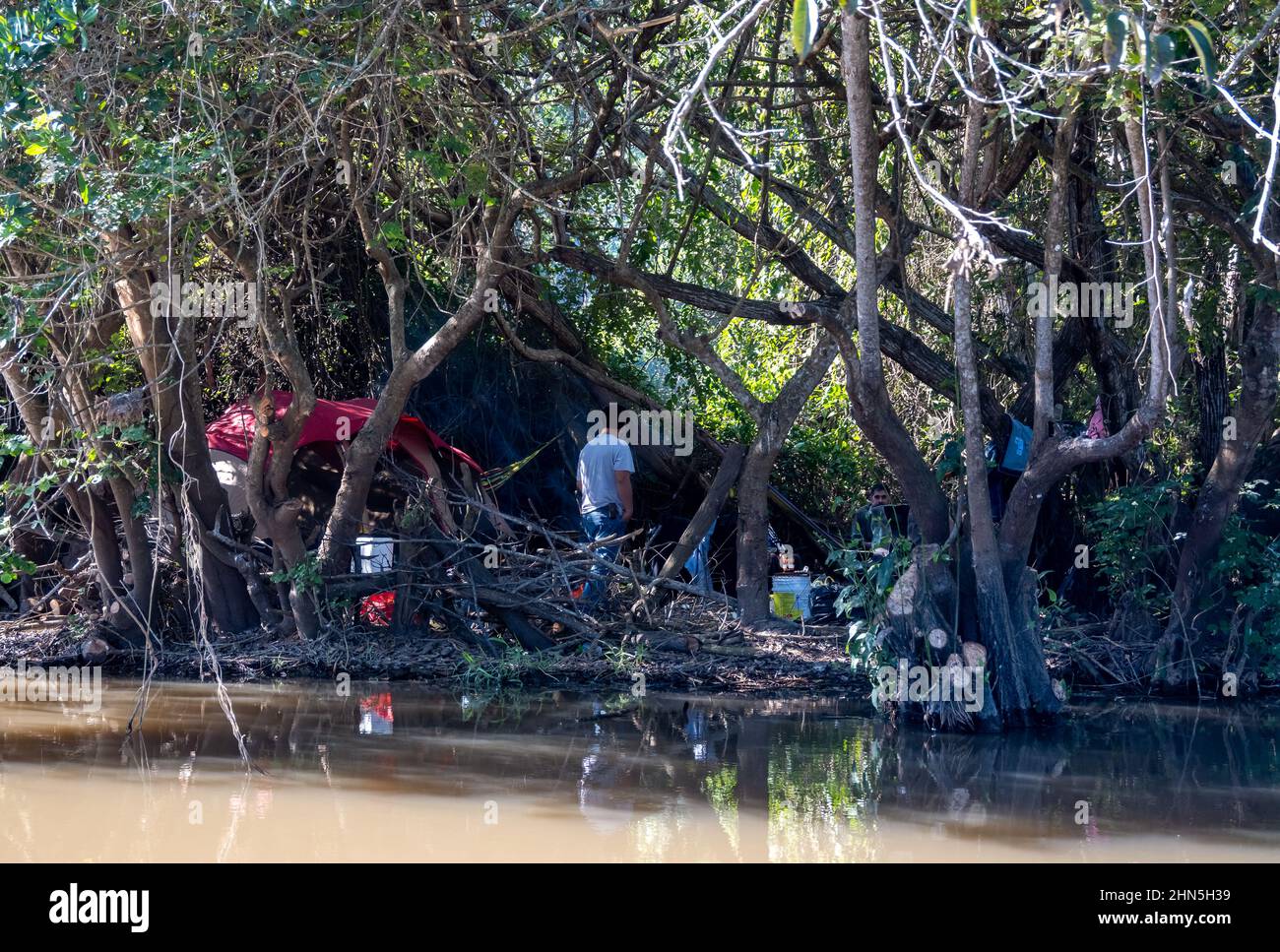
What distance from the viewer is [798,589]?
10.7 metres

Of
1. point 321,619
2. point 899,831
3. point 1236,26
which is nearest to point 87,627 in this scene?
point 321,619

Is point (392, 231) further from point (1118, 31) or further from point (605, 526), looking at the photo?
point (1118, 31)

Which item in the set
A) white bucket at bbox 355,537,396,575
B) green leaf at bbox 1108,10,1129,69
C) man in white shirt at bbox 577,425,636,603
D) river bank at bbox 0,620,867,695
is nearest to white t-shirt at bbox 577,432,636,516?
man in white shirt at bbox 577,425,636,603

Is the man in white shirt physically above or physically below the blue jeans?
above

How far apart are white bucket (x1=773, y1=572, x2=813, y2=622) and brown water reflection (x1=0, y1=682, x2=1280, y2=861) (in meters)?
2.11

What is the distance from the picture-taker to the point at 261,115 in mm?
8094

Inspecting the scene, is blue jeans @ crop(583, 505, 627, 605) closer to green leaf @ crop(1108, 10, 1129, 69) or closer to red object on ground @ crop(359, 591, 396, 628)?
red object on ground @ crop(359, 591, 396, 628)

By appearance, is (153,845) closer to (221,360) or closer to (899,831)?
(899,831)

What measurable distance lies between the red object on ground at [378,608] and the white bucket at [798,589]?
3166mm

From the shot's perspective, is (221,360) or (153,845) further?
(221,360)

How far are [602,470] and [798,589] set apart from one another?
1919mm

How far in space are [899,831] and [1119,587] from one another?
187 inches

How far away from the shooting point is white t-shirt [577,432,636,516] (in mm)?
10461

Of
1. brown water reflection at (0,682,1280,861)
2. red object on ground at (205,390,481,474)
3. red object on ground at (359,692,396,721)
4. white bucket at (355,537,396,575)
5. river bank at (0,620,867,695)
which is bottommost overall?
brown water reflection at (0,682,1280,861)
